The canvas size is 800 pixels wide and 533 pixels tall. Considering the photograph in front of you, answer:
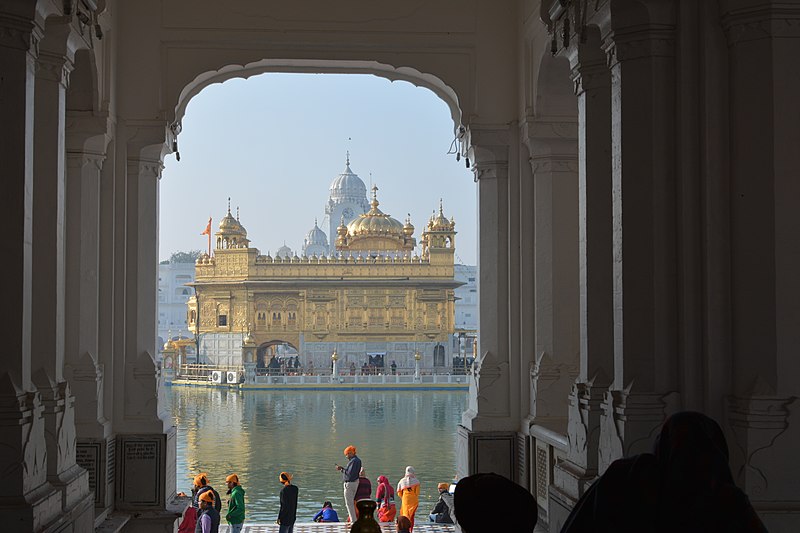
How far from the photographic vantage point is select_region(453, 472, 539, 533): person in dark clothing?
1487 mm

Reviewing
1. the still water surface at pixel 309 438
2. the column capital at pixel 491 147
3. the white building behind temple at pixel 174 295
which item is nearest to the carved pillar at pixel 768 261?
the column capital at pixel 491 147

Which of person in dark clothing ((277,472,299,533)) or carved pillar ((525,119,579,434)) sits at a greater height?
carved pillar ((525,119,579,434))

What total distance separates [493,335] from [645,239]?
233cm

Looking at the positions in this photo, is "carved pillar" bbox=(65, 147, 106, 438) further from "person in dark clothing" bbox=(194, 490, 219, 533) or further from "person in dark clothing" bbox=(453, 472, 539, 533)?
"person in dark clothing" bbox=(453, 472, 539, 533)

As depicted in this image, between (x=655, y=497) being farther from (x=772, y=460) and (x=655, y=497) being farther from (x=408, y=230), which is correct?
(x=408, y=230)

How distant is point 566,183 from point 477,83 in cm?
68

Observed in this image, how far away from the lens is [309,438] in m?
17.1

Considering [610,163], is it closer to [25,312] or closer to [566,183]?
[566,183]

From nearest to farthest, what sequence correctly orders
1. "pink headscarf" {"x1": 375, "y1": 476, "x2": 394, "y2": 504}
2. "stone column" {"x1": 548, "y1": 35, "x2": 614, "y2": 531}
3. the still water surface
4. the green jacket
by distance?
"stone column" {"x1": 548, "y1": 35, "x2": 614, "y2": 531}, the green jacket, "pink headscarf" {"x1": 375, "y1": 476, "x2": 394, "y2": 504}, the still water surface

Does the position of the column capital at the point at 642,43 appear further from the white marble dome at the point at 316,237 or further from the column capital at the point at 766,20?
the white marble dome at the point at 316,237

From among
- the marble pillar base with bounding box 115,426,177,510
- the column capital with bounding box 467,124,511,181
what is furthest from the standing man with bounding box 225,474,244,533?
the column capital with bounding box 467,124,511,181

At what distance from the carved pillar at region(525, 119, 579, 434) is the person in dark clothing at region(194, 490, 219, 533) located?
1.84 metres

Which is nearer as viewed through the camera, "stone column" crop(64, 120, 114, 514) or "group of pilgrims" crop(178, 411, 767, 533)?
"group of pilgrims" crop(178, 411, 767, 533)

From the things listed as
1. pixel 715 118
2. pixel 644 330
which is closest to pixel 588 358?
pixel 644 330
